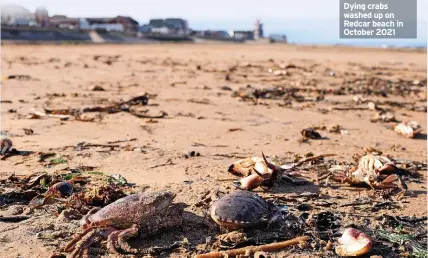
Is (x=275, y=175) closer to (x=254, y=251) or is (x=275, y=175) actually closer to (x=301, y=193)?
(x=301, y=193)

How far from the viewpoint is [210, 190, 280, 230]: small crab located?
124 inches

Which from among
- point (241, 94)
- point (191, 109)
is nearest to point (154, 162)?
point (191, 109)

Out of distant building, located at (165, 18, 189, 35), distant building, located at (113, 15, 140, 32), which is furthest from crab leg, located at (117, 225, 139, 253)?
distant building, located at (165, 18, 189, 35)

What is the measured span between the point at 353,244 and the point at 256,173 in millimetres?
1199

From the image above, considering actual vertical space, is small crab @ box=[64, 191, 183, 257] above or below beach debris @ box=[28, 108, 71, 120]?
below

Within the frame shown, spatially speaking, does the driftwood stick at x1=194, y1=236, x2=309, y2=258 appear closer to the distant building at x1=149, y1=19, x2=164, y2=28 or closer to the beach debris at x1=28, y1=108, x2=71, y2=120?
the beach debris at x1=28, y1=108, x2=71, y2=120

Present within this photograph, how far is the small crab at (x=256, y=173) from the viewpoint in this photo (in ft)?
13.4

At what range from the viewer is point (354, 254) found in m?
3.09

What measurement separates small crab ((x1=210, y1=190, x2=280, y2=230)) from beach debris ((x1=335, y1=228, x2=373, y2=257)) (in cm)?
48

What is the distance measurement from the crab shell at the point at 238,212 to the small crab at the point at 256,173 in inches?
29.0

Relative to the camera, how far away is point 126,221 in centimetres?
309

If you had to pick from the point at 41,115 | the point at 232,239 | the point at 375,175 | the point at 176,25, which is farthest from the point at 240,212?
the point at 176,25

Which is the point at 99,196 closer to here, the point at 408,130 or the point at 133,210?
the point at 133,210

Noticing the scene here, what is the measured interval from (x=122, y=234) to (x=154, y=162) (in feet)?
6.42
